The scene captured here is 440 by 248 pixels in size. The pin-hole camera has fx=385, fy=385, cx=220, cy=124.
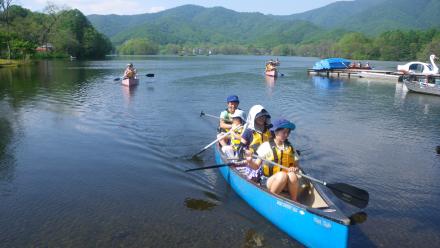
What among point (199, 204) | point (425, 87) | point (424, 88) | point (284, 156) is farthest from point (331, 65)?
point (284, 156)

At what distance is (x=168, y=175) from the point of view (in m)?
10.9

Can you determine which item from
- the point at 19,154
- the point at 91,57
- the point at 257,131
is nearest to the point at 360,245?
the point at 257,131

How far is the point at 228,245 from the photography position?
734 centimetres

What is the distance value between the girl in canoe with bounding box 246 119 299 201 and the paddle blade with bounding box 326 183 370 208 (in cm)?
75

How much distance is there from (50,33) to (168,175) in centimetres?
9940

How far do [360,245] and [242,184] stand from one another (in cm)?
275

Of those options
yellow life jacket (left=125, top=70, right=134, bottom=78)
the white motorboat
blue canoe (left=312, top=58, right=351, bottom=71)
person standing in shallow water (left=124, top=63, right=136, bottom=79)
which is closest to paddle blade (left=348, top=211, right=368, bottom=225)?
person standing in shallow water (left=124, top=63, right=136, bottom=79)

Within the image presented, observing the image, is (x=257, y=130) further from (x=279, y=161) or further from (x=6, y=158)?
(x=6, y=158)

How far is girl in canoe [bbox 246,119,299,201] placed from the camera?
7.52m

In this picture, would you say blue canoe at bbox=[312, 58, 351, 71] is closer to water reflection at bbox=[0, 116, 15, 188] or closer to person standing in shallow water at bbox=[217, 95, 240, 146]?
person standing in shallow water at bbox=[217, 95, 240, 146]

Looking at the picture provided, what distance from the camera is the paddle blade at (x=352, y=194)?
712cm

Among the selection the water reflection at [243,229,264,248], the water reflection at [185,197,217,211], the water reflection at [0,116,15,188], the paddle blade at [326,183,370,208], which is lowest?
the water reflection at [243,229,264,248]

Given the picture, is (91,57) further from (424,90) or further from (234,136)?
(234,136)

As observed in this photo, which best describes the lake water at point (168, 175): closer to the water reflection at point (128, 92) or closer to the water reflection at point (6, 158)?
the water reflection at point (6, 158)
